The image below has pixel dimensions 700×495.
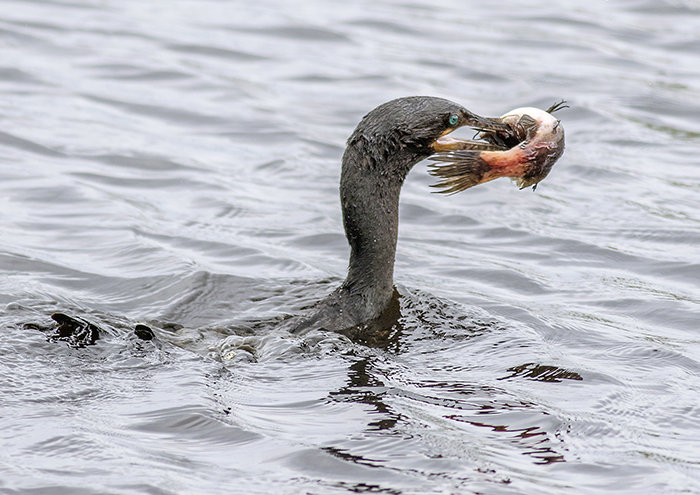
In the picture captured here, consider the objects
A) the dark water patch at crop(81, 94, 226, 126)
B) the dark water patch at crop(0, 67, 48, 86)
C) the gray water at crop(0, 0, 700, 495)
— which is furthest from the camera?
the dark water patch at crop(0, 67, 48, 86)

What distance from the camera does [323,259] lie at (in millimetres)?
7387

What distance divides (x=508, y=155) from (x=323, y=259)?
238 centimetres

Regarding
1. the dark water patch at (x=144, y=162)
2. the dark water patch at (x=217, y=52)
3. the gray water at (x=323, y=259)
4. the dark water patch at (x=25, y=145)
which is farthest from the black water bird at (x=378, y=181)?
the dark water patch at (x=217, y=52)

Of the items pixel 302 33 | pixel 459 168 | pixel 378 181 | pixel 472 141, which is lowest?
pixel 378 181

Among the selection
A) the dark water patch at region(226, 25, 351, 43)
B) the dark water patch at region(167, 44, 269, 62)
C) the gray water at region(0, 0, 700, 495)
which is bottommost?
the gray water at region(0, 0, 700, 495)

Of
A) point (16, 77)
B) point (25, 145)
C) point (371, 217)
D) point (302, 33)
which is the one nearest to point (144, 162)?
point (25, 145)

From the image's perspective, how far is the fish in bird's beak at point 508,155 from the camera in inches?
210

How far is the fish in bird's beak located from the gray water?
942 millimetres

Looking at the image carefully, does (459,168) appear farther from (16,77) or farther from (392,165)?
(16,77)

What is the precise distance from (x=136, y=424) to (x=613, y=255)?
445 centimetres

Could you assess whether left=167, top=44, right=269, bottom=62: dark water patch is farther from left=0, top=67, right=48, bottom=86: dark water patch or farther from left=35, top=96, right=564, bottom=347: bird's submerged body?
left=35, top=96, right=564, bottom=347: bird's submerged body

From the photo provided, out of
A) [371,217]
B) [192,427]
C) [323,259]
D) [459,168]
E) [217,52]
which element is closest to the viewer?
[192,427]

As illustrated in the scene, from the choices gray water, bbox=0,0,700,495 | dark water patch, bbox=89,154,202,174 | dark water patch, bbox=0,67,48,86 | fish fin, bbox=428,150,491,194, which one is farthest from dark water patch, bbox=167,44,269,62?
fish fin, bbox=428,150,491,194

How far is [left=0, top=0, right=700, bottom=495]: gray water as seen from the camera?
413 centimetres
